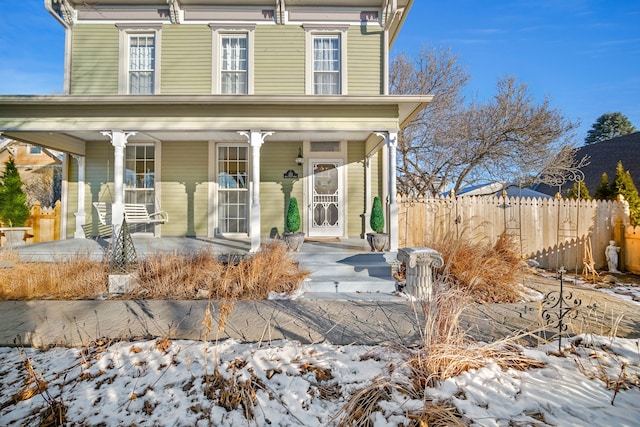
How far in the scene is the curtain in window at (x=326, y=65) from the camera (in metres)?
8.50

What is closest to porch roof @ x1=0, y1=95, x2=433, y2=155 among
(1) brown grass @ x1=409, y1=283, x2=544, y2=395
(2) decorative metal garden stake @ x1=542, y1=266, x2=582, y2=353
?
(2) decorative metal garden stake @ x1=542, y1=266, x2=582, y2=353

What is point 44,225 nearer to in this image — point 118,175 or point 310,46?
point 118,175

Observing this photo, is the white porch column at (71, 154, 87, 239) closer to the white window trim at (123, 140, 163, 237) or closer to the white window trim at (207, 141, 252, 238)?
the white window trim at (123, 140, 163, 237)

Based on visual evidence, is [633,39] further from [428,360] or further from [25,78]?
[25,78]

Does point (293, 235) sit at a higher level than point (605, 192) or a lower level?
lower

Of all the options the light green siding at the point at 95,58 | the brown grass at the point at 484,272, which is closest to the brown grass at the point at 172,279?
the brown grass at the point at 484,272

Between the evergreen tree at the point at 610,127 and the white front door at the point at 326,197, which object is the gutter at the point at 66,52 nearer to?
the white front door at the point at 326,197

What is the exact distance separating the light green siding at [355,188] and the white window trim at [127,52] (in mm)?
5484

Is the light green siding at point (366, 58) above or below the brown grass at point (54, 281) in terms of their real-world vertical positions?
above

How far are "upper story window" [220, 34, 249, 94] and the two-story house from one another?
1.1 inches

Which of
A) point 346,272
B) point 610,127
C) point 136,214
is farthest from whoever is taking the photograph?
point 610,127

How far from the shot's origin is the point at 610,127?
96.7 feet

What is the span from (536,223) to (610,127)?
31.8m

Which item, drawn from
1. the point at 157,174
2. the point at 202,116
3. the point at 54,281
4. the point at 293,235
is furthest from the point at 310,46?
the point at 54,281
